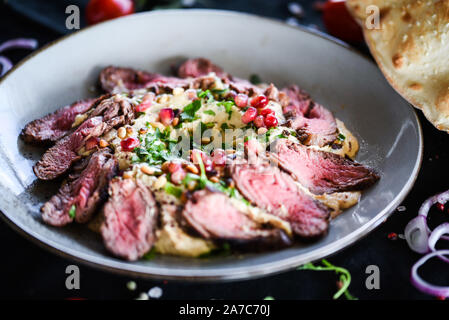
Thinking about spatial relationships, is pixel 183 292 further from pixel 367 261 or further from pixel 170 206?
pixel 367 261

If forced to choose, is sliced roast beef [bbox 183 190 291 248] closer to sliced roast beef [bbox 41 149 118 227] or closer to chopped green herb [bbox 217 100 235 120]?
sliced roast beef [bbox 41 149 118 227]

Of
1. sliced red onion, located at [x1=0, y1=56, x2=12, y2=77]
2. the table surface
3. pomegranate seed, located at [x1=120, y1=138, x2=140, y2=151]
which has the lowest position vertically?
the table surface

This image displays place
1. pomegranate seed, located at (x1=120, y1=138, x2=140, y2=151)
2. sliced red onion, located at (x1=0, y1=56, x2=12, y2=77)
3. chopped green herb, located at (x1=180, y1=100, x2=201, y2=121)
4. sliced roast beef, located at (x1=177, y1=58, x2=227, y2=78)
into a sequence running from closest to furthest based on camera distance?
pomegranate seed, located at (x1=120, y1=138, x2=140, y2=151)
chopped green herb, located at (x1=180, y1=100, x2=201, y2=121)
sliced roast beef, located at (x1=177, y1=58, x2=227, y2=78)
sliced red onion, located at (x1=0, y1=56, x2=12, y2=77)

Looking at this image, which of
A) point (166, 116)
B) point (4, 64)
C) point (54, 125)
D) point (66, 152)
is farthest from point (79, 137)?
point (4, 64)

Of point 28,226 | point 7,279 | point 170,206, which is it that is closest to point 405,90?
point 170,206

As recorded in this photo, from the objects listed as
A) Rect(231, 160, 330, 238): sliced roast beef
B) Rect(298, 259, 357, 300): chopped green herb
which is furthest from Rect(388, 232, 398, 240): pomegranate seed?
Rect(231, 160, 330, 238): sliced roast beef

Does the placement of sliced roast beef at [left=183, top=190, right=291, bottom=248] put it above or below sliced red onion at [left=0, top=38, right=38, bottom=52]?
below
